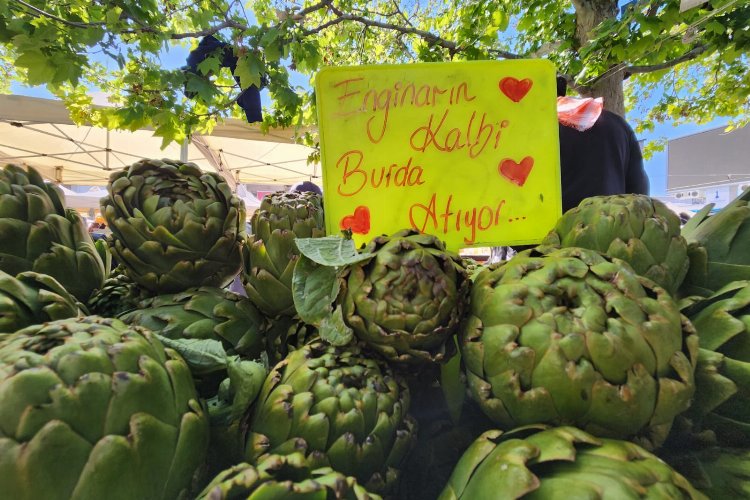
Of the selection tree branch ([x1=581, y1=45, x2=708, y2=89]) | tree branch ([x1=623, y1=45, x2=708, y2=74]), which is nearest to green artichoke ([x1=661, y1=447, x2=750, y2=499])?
tree branch ([x1=581, y1=45, x2=708, y2=89])

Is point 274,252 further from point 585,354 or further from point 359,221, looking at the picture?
point 585,354

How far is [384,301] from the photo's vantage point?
485mm

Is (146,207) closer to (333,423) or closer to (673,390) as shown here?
(333,423)

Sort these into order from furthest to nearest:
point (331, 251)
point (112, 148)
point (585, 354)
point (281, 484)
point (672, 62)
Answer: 1. point (112, 148)
2. point (672, 62)
3. point (331, 251)
4. point (585, 354)
5. point (281, 484)

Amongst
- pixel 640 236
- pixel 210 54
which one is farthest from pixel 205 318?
pixel 210 54

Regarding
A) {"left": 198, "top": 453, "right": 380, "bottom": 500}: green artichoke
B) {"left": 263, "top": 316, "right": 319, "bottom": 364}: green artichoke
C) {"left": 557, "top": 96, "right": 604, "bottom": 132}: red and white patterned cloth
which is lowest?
{"left": 198, "top": 453, "right": 380, "bottom": 500}: green artichoke

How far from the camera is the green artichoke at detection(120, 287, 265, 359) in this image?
583 mm

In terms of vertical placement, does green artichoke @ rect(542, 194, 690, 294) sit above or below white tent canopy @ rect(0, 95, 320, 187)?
below

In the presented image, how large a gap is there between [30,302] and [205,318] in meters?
0.20

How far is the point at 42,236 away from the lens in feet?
2.06

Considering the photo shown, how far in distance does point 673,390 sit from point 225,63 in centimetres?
167

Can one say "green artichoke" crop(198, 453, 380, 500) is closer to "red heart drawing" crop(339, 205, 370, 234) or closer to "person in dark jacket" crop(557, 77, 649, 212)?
"red heart drawing" crop(339, 205, 370, 234)

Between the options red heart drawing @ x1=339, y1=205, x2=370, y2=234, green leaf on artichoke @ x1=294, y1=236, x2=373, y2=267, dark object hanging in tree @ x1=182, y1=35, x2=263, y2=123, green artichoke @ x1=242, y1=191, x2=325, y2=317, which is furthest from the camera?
dark object hanging in tree @ x1=182, y1=35, x2=263, y2=123

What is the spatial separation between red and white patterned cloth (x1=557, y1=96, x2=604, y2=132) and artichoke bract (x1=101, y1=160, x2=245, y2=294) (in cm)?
142
